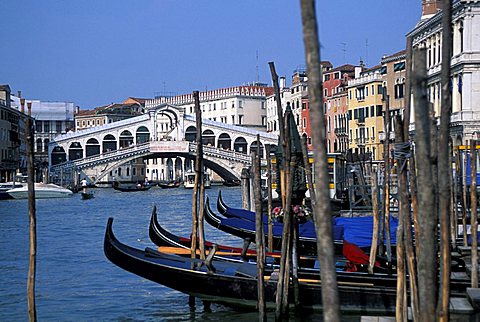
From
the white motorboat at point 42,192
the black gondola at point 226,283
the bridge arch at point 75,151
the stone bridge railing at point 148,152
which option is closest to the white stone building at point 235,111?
the bridge arch at point 75,151

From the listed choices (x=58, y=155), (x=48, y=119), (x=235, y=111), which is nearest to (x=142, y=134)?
(x=58, y=155)

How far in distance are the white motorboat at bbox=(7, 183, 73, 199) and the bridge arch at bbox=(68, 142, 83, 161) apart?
23.9ft

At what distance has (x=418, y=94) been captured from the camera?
1.91 meters

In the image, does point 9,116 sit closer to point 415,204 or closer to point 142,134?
point 142,134

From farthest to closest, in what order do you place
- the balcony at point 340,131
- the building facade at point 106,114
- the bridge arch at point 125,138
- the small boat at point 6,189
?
the building facade at point 106,114, the bridge arch at point 125,138, the balcony at point 340,131, the small boat at point 6,189

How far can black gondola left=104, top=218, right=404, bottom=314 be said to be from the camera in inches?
163

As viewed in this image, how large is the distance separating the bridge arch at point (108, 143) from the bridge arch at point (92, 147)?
0.21 metres

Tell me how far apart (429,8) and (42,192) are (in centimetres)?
860

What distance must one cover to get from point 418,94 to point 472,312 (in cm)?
144

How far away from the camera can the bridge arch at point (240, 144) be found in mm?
27812

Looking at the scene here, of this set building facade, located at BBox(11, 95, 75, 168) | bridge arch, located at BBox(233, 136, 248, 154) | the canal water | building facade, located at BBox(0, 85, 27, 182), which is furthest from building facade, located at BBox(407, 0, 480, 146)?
building facade, located at BBox(11, 95, 75, 168)

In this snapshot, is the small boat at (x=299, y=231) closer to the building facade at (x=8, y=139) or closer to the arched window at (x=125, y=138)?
the building facade at (x=8, y=139)

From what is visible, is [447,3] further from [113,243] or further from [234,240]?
[234,240]

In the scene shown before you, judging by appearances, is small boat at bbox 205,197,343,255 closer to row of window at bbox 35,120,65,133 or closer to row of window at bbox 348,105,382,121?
row of window at bbox 348,105,382,121
